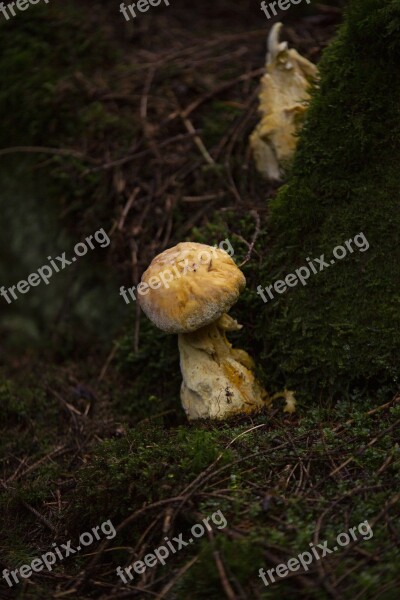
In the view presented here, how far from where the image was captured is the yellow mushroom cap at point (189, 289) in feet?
10.3

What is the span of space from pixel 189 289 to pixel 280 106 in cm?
Result: 176

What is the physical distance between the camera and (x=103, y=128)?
17.7 ft

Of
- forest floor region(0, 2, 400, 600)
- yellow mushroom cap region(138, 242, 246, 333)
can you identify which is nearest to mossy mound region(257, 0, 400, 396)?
forest floor region(0, 2, 400, 600)

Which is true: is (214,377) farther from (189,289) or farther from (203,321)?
(189,289)

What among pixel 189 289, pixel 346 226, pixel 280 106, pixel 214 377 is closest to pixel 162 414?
pixel 214 377

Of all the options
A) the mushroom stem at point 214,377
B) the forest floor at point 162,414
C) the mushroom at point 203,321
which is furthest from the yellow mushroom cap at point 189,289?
the forest floor at point 162,414

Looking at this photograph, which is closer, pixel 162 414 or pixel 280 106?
pixel 162 414

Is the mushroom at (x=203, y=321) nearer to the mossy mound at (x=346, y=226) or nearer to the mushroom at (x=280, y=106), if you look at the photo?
the mossy mound at (x=346, y=226)

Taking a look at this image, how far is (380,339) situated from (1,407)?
8.24 feet

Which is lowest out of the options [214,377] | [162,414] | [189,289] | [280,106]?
[162,414]

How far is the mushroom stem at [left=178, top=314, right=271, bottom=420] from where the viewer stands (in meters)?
3.43

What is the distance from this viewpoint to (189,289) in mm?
3139

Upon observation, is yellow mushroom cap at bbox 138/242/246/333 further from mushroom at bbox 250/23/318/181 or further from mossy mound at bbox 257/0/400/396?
mushroom at bbox 250/23/318/181

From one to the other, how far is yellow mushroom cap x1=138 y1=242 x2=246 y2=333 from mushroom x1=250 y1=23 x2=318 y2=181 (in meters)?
1.26
